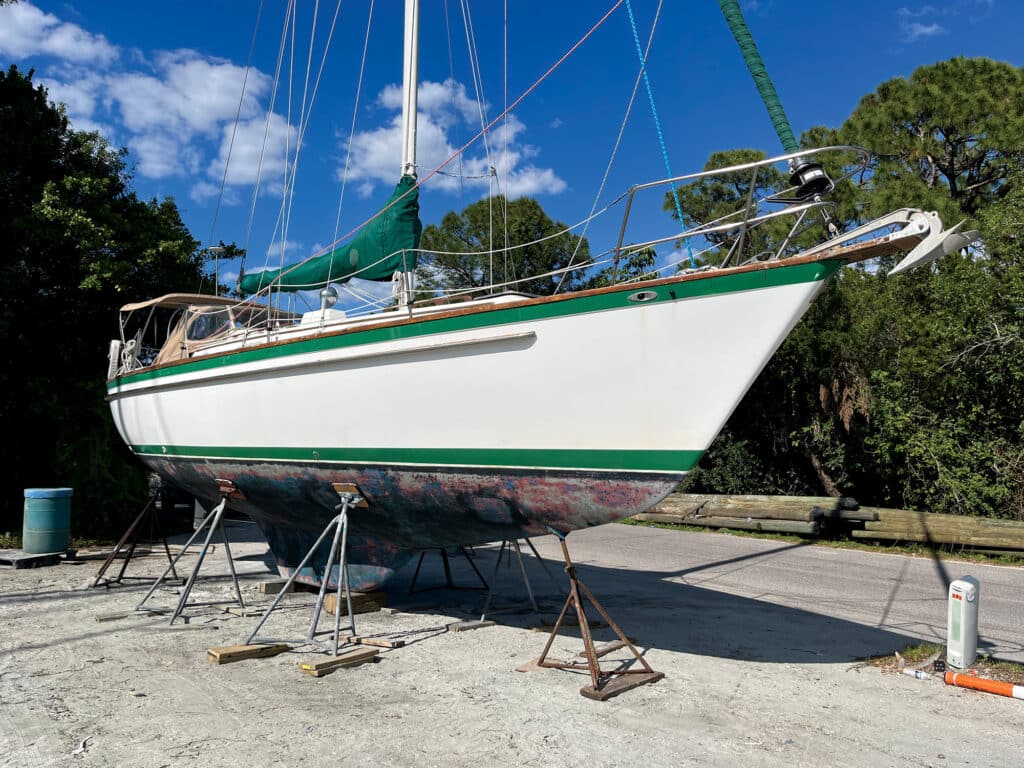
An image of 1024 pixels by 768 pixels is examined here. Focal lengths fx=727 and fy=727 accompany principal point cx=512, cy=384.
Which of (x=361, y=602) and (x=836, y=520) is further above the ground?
(x=836, y=520)

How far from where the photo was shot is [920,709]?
13.8ft

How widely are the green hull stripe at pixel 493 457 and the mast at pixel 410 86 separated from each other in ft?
9.96

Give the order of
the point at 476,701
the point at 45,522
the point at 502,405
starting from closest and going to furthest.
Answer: the point at 476,701 < the point at 502,405 < the point at 45,522

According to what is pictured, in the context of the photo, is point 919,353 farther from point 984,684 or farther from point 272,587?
point 272,587

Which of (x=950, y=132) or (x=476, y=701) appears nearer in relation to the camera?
(x=476, y=701)

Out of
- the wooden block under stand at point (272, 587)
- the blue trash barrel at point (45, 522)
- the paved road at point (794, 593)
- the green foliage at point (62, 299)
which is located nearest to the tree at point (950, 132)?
the paved road at point (794, 593)

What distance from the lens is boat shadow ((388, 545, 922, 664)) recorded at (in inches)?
219

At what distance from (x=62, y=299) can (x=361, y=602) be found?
8.72m

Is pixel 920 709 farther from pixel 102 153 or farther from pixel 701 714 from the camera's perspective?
pixel 102 153

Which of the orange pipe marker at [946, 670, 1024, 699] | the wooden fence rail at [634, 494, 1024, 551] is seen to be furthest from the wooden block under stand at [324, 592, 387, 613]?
the wooden fence rail at [634, 494, 1024, 551]

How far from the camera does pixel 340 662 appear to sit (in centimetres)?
498

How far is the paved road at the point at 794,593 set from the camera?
19.1 feet

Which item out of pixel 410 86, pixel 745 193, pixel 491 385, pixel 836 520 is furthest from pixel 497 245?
pixel 491 385

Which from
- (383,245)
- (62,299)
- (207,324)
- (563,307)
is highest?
(62,299)
